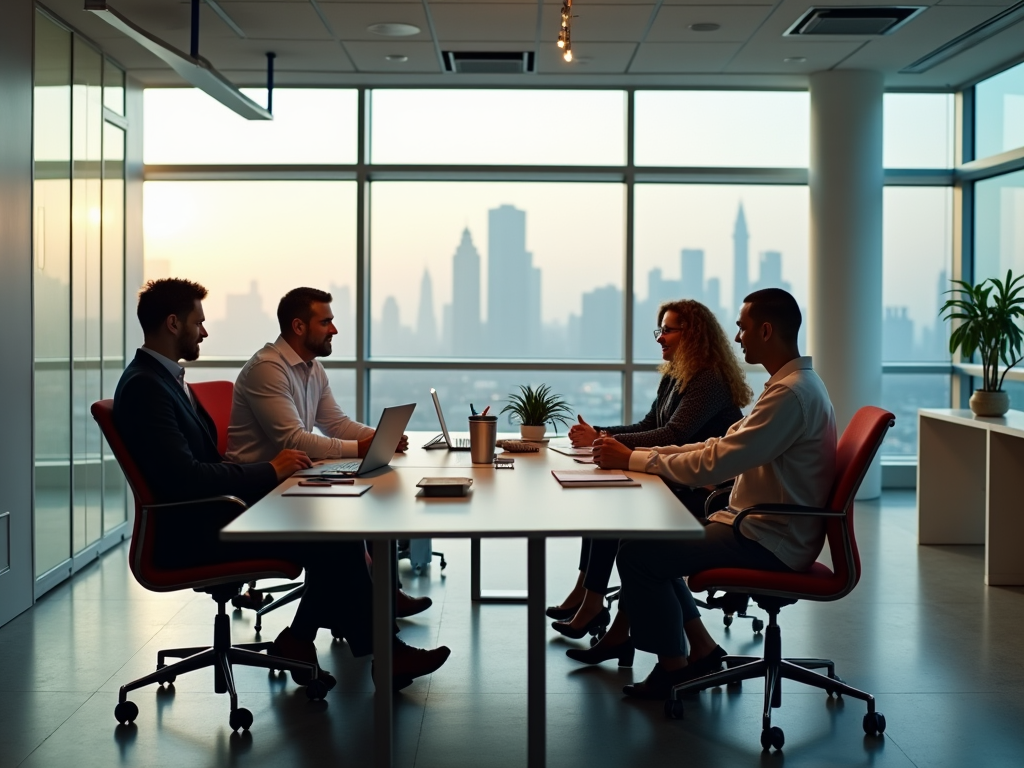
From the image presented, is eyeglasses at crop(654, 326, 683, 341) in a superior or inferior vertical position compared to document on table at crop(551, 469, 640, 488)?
superior

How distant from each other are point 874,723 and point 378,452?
73.6 inches

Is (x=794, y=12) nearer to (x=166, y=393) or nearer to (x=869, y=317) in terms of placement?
(x=869, y=317)

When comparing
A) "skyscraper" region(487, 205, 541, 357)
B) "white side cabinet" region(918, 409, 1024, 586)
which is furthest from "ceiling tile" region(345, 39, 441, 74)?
"white side cabinet" region(918, 409, 1024, 586)

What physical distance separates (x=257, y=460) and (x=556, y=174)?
426cm

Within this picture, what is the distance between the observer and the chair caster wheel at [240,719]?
10.8 feet

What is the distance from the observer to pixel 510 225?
25.9 ft

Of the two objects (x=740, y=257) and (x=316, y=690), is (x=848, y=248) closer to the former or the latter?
(x=740, y=257)

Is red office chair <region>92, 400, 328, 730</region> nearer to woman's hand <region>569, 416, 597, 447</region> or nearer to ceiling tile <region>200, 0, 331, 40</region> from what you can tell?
woman's hand <region>569, 416, 597, 447</region>

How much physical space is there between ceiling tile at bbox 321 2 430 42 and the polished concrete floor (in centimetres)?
320

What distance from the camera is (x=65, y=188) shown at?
17.8ft

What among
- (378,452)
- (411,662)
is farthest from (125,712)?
(378,452)

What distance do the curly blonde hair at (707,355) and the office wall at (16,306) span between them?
10.1 ft

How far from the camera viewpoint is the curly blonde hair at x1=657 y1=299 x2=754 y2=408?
13.7 ft

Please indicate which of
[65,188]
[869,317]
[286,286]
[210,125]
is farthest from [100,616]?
[869,317]
